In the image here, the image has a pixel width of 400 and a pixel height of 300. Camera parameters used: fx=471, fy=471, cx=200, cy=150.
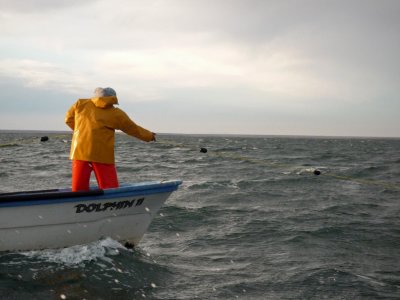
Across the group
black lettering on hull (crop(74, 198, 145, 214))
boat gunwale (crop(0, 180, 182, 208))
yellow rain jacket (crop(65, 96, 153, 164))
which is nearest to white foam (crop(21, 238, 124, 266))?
black lettering on hull (crop(74, 198, 145, 214))

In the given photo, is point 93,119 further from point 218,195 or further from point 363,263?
point 218,195

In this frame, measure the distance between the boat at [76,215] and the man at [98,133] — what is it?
35 cm

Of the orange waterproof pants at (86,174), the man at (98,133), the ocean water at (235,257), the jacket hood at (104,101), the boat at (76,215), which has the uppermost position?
the jacket hood at (104,101)

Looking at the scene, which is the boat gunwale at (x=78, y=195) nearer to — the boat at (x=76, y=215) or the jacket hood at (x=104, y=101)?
the boat at (x=76, y=215)

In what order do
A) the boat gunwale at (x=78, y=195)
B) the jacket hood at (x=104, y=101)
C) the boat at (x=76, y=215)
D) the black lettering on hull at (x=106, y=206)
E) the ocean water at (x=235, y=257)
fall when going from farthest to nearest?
the black lettering on hull at (x=106, y=206), the jacket hood at (x=104, y=101), the boat at (x=76, y=215), the boat gunwale at (x=78, y=195), the ocean water at (x=235, y=257)

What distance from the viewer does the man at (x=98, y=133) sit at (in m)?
7.76

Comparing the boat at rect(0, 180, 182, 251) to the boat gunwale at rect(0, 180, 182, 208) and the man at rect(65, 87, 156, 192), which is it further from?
the man at rect(65, 87, 156, 192)

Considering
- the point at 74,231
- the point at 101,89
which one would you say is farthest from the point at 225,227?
the point at 101,89

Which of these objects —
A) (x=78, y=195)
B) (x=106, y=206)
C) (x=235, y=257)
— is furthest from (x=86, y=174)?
(x=235, y=257)

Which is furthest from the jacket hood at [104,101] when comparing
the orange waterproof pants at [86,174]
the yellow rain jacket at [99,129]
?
the orange waterproof pants at [86,174]

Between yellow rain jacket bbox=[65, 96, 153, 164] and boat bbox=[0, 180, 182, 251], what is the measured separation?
2.03 feet

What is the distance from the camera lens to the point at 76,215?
25.9 ft

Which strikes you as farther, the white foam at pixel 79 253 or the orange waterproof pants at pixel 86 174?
the orange waterproof pants at pixel 86 174

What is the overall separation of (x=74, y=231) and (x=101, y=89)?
8.05 feet
